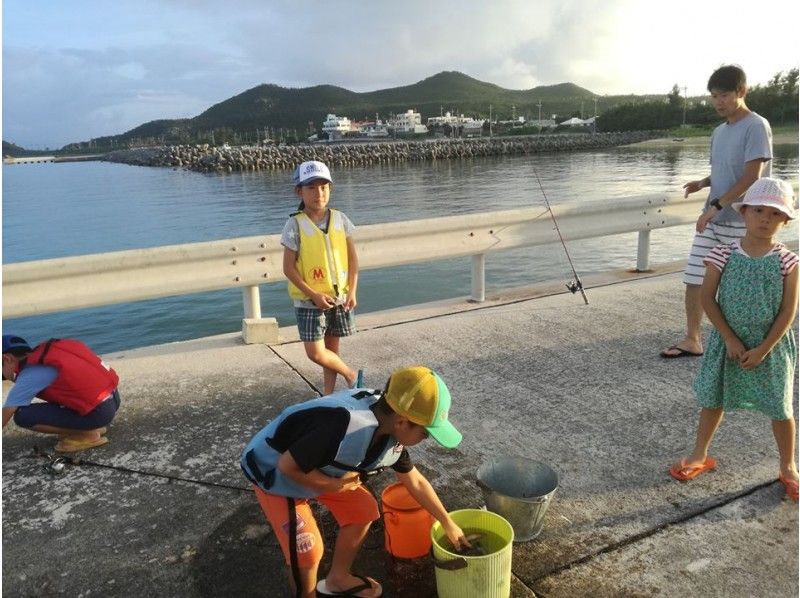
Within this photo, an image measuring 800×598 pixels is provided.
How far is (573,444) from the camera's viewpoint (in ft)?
11.9

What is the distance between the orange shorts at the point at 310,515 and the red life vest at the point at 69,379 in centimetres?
161

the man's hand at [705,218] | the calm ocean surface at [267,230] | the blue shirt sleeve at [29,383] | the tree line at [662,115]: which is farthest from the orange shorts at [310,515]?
the tree line at [662,115]

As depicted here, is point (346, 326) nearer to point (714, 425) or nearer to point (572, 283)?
point (714, 425)

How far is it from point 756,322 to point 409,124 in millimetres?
166854

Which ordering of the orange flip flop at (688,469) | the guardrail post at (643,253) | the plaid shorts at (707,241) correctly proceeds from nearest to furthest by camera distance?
the orange flip flop at (688,469) < the plaid shorts at (707,241) < the guardrail post at (643,253)

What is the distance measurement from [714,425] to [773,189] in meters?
1.17

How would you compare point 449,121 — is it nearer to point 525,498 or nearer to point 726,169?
point 726,169

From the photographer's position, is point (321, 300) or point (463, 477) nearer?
point (463, 477)

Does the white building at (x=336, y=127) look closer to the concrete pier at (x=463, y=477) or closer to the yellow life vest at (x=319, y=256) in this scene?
the concrete pier at (x=463, y=477)

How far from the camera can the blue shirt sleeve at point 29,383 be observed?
132 inches

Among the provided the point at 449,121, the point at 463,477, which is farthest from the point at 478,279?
the point at 449,121

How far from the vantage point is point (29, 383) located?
3479 millimetres

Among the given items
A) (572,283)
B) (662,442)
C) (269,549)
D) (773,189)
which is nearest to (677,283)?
(572,283)

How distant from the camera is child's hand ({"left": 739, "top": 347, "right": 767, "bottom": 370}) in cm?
307
